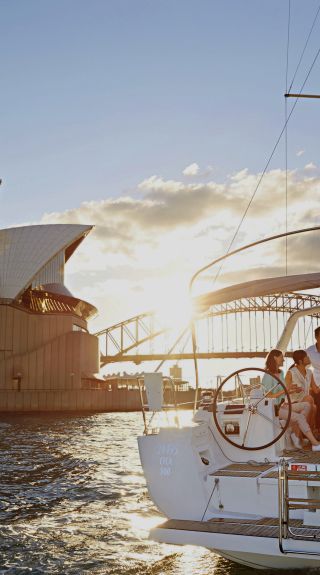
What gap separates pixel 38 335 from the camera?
55562 millimetres

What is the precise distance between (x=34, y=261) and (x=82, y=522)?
5532cm

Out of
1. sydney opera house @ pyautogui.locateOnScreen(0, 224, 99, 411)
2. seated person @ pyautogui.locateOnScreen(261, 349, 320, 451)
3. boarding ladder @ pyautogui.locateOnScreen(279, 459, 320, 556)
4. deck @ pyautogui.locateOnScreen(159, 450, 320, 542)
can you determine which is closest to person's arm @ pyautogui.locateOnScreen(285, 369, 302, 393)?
seated person @ pyautogui.locateOnScreen(261, 349, 320, 451)

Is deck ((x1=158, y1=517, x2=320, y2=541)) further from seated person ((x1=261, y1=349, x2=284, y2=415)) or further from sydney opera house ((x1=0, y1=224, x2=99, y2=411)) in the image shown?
sydney opera house ((x1=0, y1=224, x2=99, y2=411))

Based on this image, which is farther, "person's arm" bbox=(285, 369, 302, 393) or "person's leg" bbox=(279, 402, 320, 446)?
"person's arm" bbox=(285, 369, 302, 393)

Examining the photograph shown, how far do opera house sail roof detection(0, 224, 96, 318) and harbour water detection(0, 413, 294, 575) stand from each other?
147ft

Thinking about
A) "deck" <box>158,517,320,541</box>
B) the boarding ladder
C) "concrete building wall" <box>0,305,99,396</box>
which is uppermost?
"concrete building wall" <box>0,305,99,396</box>

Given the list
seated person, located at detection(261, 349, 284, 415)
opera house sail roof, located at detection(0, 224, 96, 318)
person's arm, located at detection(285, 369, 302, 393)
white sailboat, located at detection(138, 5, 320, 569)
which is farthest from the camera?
opera house sail roof, located at detection(0, 224, 96, 318)

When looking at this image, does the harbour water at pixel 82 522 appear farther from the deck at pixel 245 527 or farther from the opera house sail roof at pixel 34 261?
the opera house sail roof at pixel 34 261

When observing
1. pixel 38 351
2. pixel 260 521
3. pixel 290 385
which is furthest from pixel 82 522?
pixel 38 351

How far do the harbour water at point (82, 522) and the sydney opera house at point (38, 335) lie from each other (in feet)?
122

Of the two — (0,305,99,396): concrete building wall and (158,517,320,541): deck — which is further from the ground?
(0,305,99,396): concrete building wall

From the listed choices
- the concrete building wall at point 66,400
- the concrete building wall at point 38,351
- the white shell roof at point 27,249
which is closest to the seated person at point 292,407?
the concrete building wall at point 66,400

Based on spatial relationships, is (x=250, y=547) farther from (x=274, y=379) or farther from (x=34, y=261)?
(x=34, y=261)

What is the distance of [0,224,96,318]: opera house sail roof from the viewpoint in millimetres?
60931
